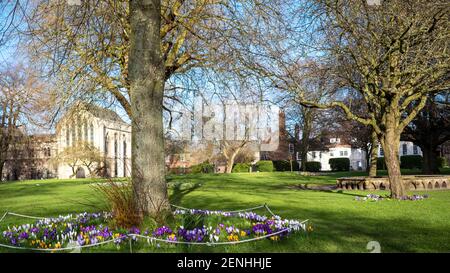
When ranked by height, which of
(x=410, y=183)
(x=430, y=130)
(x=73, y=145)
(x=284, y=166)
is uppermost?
(x=73, y=145)

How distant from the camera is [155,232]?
6.16m

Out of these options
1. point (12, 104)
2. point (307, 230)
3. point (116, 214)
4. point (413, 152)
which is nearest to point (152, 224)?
point (116, 214)

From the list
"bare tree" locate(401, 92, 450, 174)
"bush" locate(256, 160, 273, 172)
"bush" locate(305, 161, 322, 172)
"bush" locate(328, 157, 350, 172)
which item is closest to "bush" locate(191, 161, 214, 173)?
"bush" locate(256, 160, 273, 172)

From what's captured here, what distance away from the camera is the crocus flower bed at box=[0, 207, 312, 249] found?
236 inches

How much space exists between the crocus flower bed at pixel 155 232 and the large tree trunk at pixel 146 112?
65cm

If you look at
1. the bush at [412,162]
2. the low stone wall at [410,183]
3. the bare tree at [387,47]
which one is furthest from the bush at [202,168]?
the bare tree at [387,47]

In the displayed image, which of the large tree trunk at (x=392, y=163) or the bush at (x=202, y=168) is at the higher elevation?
the large tree trunk at (x=392, y=163)

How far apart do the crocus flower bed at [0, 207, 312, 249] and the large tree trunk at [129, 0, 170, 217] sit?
654mm

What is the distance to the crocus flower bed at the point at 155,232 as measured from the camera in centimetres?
600

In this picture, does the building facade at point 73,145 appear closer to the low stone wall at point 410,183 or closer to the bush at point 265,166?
the low stone wall at point 410,183

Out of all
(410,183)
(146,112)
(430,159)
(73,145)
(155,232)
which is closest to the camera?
(155,232)

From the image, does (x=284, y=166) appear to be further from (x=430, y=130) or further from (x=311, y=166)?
(x=430, y=130)

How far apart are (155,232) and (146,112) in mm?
2059

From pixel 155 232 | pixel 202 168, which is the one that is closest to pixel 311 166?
pixel 202 168
